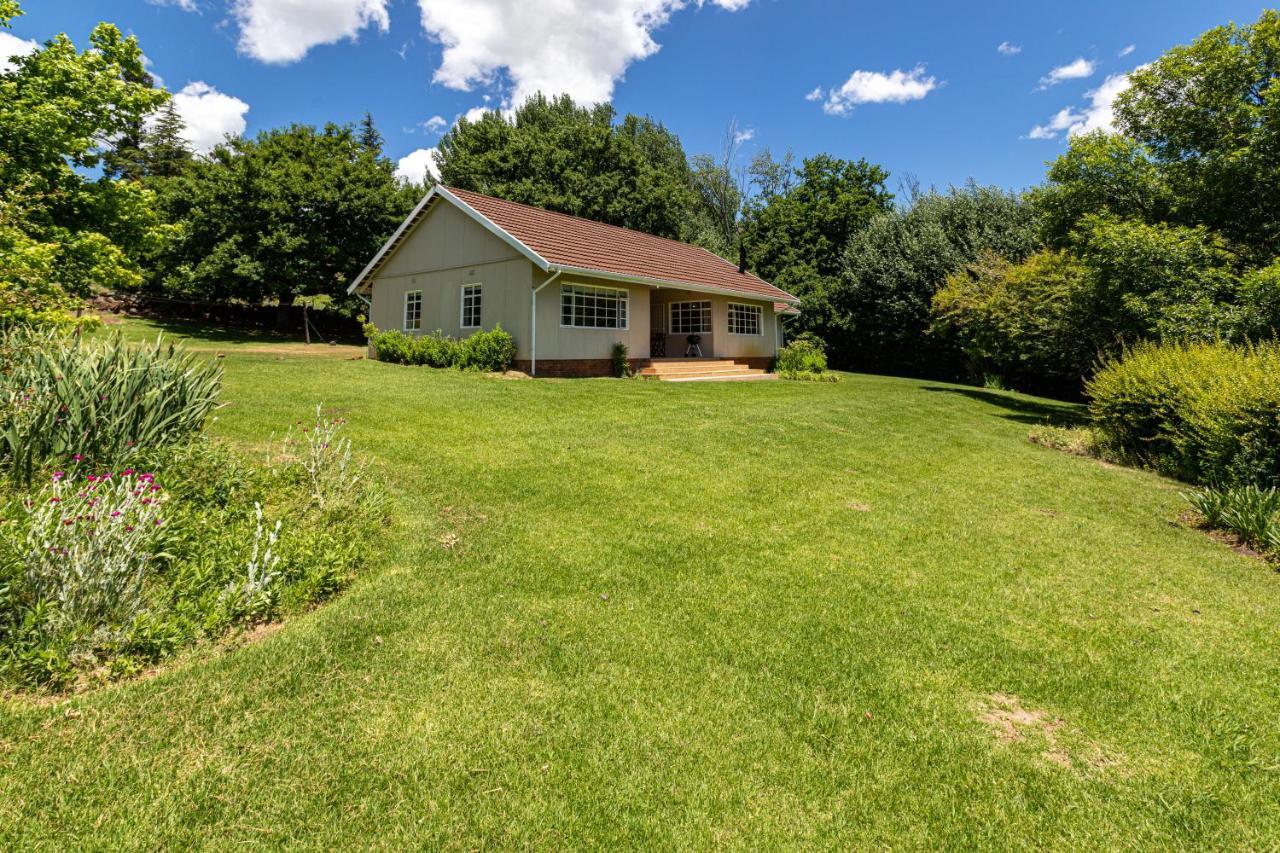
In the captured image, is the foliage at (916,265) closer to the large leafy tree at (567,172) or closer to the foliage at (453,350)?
the large leafy tree at (567,172)

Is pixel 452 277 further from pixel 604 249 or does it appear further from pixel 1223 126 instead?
pixel 1223 126

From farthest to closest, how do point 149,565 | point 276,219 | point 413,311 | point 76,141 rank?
1. point 276,219
2. point 413,311
3. point 76,141
4. point 149,565

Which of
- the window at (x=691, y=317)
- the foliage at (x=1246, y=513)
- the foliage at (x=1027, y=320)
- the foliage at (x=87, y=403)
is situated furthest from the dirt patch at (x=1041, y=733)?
the window at (x=691, y=317)

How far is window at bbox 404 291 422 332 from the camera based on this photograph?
19.4 meters

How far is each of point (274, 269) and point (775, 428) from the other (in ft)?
85.8

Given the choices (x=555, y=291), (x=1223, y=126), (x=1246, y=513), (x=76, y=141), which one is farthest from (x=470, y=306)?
(x=1223, y=126)

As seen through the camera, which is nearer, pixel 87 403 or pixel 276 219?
pixel 87 403

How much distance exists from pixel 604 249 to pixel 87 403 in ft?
51.7

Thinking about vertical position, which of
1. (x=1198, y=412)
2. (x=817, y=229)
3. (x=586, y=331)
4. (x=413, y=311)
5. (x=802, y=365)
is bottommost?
(x=1198, y=412)

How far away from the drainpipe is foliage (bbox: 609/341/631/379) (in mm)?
2772

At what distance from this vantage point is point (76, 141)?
10289 mm

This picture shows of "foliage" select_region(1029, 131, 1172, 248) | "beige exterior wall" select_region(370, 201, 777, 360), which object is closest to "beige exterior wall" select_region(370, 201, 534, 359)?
"beige exterior wall" select_region(370, 201, 777, 360)

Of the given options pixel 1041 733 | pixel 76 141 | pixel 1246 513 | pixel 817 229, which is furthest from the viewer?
pixel 817 229

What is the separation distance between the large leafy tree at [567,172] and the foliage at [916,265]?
12.3 meters
